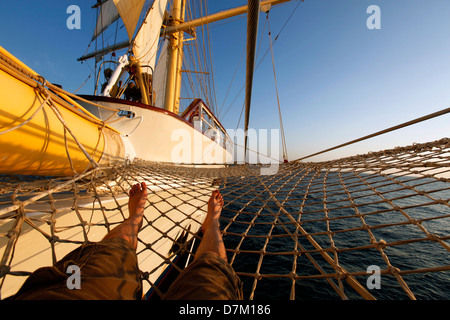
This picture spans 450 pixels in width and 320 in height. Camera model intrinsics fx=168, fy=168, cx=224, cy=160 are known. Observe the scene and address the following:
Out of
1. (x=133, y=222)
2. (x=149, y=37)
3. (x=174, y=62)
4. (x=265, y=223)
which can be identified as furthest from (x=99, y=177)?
(x=174, y=62)

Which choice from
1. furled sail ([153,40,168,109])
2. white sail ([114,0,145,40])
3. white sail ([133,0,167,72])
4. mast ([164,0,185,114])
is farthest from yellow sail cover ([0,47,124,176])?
furled sail ([153,40,168,109])

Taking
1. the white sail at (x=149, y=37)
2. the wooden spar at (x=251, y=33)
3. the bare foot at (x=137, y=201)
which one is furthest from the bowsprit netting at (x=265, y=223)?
the white sail at (x=149, y=37)

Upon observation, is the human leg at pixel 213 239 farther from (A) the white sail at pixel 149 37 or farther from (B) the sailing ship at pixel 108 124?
(A) the white sail at pixel 149 37

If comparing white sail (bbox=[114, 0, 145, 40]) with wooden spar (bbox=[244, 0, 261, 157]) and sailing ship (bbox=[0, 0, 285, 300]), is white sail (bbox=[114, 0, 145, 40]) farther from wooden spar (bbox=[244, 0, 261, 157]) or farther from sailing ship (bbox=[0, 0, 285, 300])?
wooden spar (bbox=[244, 0, 261, 157])

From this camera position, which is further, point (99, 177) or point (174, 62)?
point (174, 62)

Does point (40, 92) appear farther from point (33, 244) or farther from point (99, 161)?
point (33, 244)

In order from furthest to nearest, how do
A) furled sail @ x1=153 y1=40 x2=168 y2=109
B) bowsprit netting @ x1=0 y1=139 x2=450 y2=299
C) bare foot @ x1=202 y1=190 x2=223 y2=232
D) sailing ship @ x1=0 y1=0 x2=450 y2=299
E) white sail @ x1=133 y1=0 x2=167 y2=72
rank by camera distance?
1. furled sail @ x1=153 y1=40 x2=168 y2=109
2. white sail @ x1=133 y1=0 x2=167 y2=72
3. bare foot @ x1=202 y1=190 x2=223 y2=232
4. sailing ship @ x1=0 y1=0 x2=450 y2=299
5. bowsprit netting @ x1=0 y1=139 x2=450 y2=299

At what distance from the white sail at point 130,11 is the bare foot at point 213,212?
700 cm

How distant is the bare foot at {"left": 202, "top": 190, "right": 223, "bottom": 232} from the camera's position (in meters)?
1.45

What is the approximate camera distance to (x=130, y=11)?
224 inches

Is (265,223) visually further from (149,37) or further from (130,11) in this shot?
(130,11)

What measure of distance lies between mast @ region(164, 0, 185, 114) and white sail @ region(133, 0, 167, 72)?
845 mm

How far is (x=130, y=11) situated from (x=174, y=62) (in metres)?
1.95

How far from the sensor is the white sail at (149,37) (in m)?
5.46
